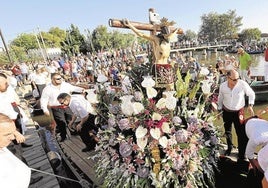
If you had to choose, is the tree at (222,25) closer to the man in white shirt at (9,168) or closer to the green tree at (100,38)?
the green tree at (100,38)

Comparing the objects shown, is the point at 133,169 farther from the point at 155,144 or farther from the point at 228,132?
the point at 228,132

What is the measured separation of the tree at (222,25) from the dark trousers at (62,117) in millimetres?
82071

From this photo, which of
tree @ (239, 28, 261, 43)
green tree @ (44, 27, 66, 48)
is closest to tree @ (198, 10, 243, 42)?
tree @ (239, 28, 261, 43)

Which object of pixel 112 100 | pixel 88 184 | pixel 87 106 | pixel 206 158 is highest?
pixel 112 100

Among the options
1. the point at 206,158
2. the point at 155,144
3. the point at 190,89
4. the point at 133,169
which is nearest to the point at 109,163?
the point at 133,169

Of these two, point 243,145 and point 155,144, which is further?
point 243,145

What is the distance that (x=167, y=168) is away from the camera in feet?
8.02

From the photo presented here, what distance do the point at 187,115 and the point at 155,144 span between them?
530 mm

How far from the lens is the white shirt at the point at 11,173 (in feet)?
6.17

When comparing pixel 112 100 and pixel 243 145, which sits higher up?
pixel 112 100

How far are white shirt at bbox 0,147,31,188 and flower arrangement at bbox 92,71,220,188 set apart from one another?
0.92 meters

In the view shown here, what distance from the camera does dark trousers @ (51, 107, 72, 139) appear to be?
5551mm

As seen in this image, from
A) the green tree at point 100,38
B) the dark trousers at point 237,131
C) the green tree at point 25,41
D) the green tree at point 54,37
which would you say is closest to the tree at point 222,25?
the green tree at point 100,38

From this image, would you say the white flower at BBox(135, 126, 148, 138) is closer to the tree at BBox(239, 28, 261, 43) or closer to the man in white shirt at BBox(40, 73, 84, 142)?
the man in white shirt at BBox(40, 73, 84, 142)
